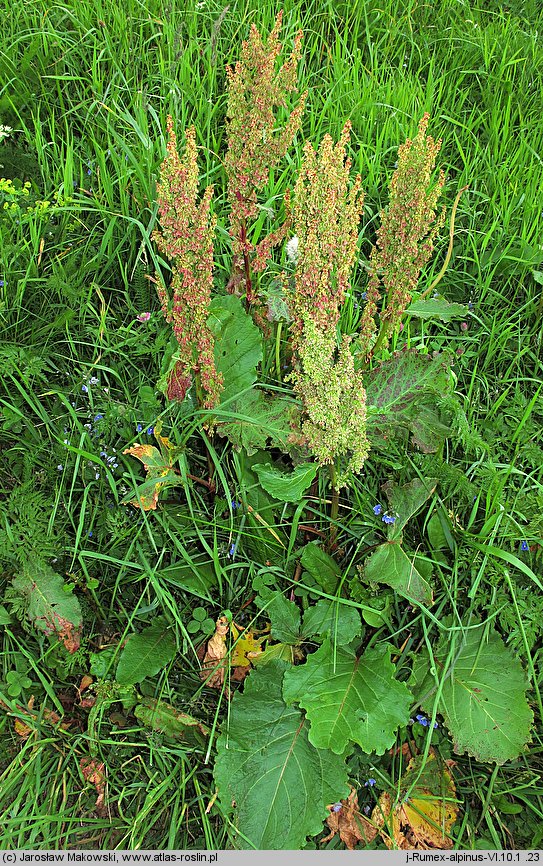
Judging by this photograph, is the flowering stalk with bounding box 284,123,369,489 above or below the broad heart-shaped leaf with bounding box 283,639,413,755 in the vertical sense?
above

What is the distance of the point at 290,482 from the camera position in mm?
2229

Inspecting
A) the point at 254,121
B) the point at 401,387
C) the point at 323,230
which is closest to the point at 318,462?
the point at 401,387

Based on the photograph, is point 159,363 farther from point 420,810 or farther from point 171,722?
point 420,810

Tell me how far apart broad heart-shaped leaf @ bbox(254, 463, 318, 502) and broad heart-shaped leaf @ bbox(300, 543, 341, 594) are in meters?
0.29

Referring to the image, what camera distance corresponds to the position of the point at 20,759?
2.28 metres

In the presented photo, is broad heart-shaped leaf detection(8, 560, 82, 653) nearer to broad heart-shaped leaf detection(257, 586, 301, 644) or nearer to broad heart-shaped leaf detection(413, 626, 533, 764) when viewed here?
broad heart-shaped leaf detection(257, 586, 301, 644)

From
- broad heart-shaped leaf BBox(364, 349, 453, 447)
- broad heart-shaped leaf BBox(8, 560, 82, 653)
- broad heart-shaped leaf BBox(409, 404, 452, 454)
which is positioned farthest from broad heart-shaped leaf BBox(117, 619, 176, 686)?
broad heart-shaped leaf BBox(409, 404, 452, 454)

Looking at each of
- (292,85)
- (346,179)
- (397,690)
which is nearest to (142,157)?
(292,85)

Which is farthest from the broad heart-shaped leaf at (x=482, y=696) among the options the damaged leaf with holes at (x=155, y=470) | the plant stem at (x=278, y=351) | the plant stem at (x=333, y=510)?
the plant stem at (x=278, y=351)

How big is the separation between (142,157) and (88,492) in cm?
155

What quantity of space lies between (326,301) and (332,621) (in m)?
1.08

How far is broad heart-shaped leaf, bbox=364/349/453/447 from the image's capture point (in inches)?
98.4

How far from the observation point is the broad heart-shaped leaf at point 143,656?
2363mm

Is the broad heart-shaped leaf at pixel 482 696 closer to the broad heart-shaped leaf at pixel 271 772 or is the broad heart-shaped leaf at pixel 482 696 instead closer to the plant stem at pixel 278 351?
the broad heart-shaped leaf at pixel 271 772
